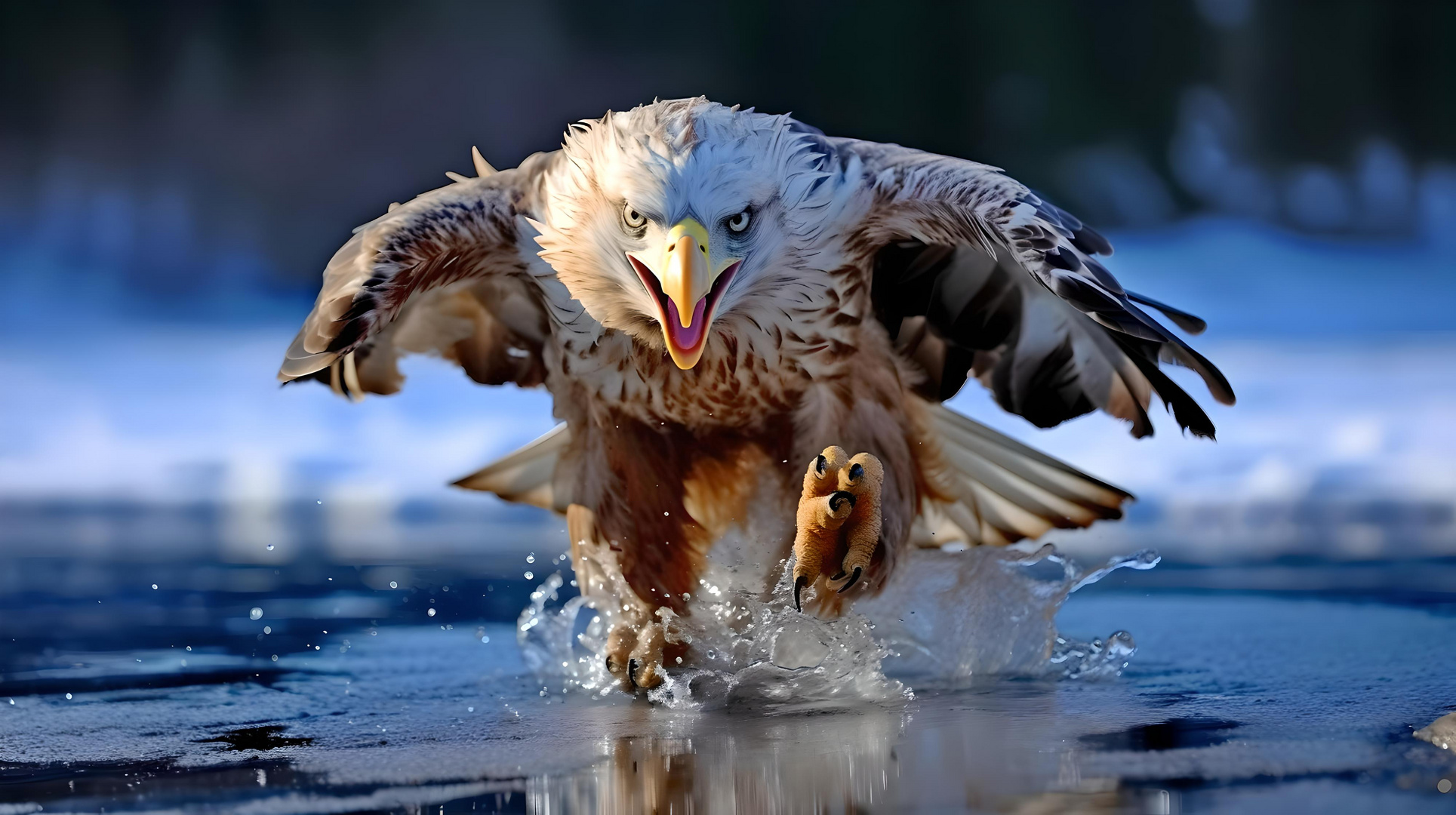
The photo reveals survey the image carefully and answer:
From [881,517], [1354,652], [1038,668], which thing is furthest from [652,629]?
[1354,652]

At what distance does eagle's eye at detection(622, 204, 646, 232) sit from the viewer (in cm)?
335

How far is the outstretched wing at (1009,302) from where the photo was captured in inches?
132

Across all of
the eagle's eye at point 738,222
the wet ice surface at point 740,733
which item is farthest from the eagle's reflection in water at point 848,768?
the eagle's eye at point 738,222

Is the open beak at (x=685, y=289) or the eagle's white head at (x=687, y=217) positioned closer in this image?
the open beak at (x=685, y=289)

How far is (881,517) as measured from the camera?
3.73m

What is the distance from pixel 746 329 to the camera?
3766 millimetres

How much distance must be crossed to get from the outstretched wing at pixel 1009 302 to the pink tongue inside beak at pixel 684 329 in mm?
744

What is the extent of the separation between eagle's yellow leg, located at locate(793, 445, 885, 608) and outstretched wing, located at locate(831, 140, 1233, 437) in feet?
2.13

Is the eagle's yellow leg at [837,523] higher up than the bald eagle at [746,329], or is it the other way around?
the bald eagle at [746,329]

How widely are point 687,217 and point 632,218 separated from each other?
17 centimetres

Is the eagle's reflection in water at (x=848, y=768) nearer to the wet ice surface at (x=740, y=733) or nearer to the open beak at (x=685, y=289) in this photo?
the wet ice surface at (x=740, y=733)

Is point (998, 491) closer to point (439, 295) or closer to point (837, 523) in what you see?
point (837, 523)

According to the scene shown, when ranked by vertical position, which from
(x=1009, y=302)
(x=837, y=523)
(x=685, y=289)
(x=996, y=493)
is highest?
(x=1009, y=302)

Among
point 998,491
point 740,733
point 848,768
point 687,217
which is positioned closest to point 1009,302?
point 998,491
